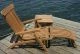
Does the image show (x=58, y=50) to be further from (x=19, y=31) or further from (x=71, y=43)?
(x=19, y=31)

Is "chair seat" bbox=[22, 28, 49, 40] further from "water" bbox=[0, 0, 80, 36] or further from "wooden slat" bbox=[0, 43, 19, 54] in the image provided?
"water" bbox=[0, 0, 80, 36]

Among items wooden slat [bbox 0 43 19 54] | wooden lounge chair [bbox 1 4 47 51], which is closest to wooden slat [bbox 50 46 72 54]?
wooden lounge chair [bbox 1 4 47 51]

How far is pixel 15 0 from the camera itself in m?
17.7

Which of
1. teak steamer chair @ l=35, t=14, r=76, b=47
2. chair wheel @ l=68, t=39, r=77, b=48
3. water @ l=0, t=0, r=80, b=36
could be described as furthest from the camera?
water @ l=0, t=0, r=80, b=36

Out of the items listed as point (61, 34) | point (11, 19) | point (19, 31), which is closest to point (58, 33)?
point (61, 34)

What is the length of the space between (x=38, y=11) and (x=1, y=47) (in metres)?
8.56

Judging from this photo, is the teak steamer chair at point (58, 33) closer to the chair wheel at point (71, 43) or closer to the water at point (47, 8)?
the chair wheel at point (71, 43)

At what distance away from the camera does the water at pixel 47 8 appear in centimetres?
1399

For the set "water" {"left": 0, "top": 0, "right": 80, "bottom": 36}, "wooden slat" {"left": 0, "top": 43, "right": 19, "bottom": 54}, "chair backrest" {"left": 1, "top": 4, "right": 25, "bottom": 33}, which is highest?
"chair backrest" {"left": 1, "top": 4, "right": 25, "bottom": 33}

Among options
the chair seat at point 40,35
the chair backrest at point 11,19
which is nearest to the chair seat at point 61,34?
the chair seat at point 40,35

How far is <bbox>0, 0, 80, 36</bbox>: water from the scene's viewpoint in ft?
45.9

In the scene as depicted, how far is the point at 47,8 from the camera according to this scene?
1555 centimetres

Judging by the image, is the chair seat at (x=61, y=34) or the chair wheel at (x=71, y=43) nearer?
the chair seat at (x=61, y=34)

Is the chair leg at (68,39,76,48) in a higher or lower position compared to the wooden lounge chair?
lower
